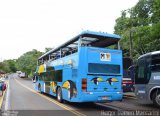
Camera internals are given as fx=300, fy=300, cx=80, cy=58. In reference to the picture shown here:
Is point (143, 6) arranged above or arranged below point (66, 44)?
above

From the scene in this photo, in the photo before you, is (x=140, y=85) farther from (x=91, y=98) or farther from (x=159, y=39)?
(x=159, y=39)

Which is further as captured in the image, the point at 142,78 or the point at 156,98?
the point at 142,78

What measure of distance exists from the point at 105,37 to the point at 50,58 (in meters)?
7.06

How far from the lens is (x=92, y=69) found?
14250 millimetres

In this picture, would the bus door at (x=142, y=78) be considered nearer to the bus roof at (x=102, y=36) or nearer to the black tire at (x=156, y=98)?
the black tire at (x=156, y=98)

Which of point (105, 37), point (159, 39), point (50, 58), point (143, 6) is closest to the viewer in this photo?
point (105, 37)

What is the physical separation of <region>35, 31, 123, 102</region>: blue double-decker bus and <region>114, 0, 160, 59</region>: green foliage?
1700 centimetres

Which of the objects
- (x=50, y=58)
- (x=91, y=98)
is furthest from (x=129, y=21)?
(x=91, y=98)

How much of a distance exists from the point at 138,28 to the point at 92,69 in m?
25.7

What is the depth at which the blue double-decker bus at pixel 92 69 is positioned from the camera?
46.0ft

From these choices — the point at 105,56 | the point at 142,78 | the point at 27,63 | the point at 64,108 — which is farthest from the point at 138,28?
the point at 27,63

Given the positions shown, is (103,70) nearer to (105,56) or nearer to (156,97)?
(105,56)

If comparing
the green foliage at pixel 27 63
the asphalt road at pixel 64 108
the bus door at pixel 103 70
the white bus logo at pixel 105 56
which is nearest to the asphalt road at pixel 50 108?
the asphalt road at pixel 64 108

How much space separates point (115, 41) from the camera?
15.5 m
